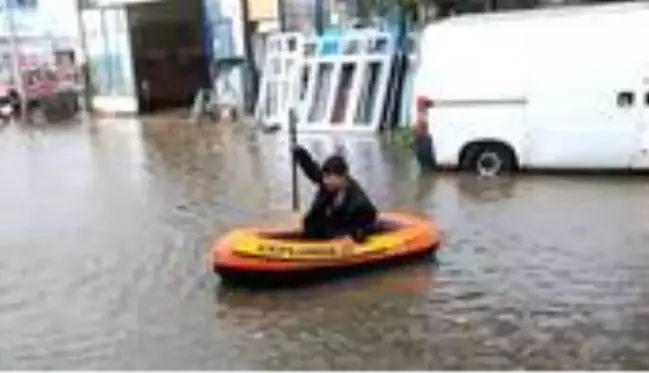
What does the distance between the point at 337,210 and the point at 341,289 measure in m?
0.78

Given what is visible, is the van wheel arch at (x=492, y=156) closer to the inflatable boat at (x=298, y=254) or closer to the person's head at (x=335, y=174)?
the inflatable boat at (x=298, y=254)

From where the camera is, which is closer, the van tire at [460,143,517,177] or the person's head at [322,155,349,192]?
the person's head at [322,155,349,192]

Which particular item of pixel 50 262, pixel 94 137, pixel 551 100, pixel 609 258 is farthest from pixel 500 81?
pixel 94 137

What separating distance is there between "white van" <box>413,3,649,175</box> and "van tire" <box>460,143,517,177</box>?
15 mm

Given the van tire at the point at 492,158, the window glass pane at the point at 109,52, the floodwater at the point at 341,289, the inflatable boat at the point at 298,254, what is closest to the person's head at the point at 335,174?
the inflatable boat at the point at 298,254

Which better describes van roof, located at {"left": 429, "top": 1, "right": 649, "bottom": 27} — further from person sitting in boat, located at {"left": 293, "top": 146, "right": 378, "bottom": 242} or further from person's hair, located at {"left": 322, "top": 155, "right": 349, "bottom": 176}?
person's hair, located at {"left": 322, "top": 155, "right": 349, "bottom": 176}

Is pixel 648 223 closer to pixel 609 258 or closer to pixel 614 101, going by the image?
pixel 609 258

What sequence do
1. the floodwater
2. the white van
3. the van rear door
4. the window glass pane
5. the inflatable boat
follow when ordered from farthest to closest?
1. the window glass pane
2. the white van
3. the van rear door
4. the inflatable boat
5. the floodwater

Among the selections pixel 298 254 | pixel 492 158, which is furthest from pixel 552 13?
pixel 298 254

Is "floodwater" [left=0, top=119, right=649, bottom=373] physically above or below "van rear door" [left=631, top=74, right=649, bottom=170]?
below

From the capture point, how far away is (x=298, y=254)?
11.0m

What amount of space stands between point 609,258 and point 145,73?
94.8ft

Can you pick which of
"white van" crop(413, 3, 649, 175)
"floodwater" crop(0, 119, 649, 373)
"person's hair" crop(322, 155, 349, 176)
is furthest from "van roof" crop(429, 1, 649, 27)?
"person's hair" crop(322, 155, 349, 176)

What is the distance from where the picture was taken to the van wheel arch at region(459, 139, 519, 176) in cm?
1802
